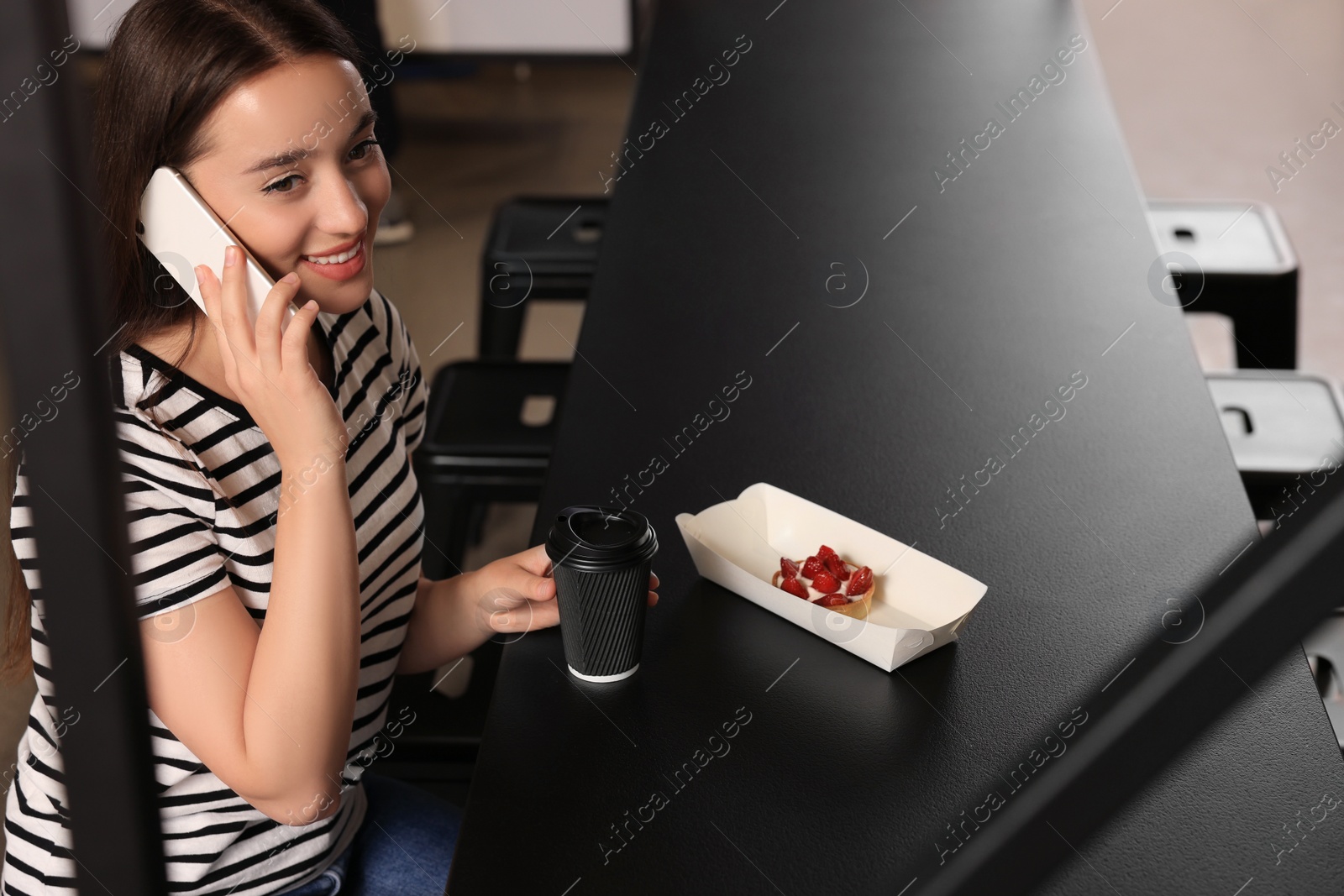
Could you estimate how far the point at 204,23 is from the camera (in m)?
1.03

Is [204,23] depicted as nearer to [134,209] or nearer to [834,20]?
[134,209]

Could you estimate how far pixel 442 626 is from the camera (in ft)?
4.33

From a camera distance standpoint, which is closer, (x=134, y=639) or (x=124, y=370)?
(x=134, y=639)

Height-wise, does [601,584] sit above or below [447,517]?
above

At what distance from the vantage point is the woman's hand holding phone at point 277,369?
37.5 inches

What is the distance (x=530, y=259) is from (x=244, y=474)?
1423 millimetres

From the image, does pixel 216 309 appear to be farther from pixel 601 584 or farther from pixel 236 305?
pixel 601 584

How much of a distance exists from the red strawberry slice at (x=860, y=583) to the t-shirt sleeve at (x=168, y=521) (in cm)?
52

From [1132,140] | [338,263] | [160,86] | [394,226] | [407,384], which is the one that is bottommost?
[394,226]

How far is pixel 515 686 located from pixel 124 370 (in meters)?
0.43

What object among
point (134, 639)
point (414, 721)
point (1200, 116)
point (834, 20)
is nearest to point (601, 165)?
point (834, 20)

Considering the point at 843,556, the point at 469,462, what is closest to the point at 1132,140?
the point at 469,462

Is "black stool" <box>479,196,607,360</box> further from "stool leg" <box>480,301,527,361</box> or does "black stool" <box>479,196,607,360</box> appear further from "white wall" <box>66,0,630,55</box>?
"white wall" <box>66,0,630,55</box>

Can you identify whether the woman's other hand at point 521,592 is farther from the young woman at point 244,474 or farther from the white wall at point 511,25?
the white wall at point 511,25
